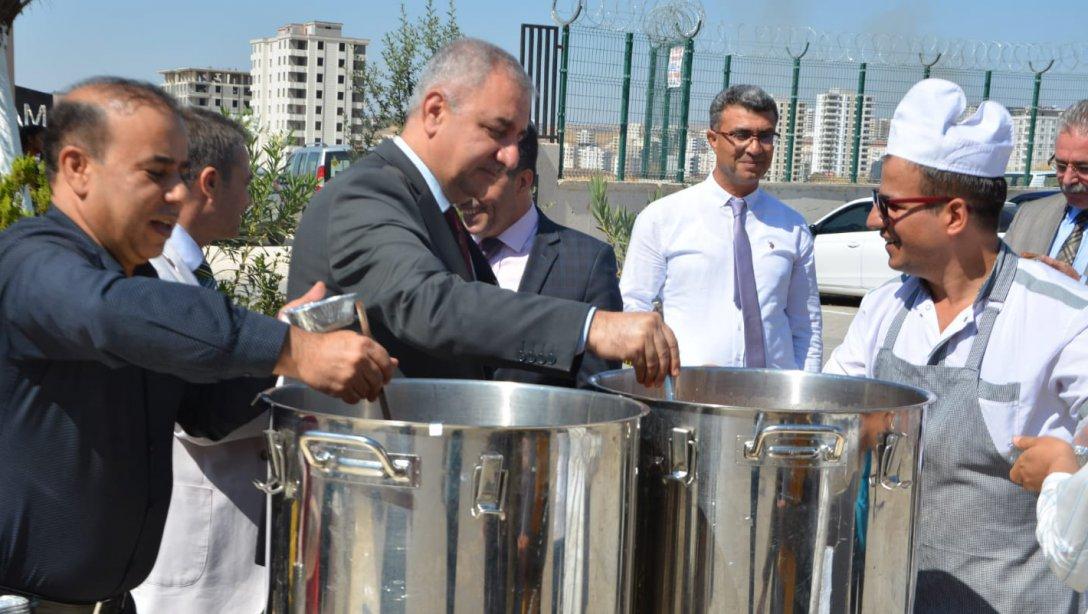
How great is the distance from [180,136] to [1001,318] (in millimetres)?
1727

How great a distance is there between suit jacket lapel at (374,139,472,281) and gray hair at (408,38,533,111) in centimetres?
19

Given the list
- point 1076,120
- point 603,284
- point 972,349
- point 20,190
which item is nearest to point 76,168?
point 972,349

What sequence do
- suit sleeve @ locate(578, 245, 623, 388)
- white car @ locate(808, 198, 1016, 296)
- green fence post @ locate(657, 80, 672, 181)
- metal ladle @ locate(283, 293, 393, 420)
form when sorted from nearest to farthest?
metal ladle @ locate(283, 293, 393, 420)
suit sleeve @ locate(578, 245, 623, 388)
green fence post @ locate(657, 80, 672, 181)
white car @ locate(808, 198, 1016, 296)

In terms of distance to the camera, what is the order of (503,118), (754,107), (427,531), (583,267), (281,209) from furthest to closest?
(281,209) → (754,107) → (583,267) → (503,118) → (427,531)

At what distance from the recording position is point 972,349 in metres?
2.56

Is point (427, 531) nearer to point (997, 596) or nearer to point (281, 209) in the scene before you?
point (997, 596)

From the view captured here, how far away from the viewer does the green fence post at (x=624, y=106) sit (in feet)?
42.5

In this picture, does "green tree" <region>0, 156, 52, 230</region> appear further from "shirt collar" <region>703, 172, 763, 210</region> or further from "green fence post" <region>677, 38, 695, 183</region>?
"green fence post" <region>677, 38, 695, 183</region>

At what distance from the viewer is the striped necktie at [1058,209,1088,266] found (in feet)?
15.5

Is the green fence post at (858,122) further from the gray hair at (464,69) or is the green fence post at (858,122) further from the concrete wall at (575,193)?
the gray hair at (464,69)

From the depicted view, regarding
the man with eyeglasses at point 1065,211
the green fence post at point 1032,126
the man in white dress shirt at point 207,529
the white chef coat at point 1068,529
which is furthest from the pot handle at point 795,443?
the green fence post at point 1032,126

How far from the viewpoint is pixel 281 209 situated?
19.3 feet

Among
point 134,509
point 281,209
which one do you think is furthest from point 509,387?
point 281,209

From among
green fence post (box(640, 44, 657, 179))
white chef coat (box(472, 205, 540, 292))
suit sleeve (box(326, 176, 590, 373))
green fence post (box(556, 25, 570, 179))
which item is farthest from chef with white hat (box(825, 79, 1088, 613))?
green fence post (box(640, 44, 657, 179))
